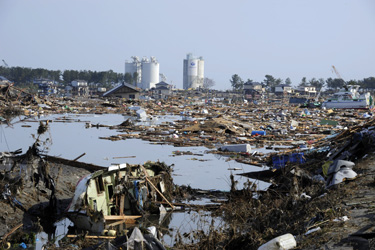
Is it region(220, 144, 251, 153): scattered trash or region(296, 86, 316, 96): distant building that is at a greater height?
region(296, 86, 316, 96): distant building

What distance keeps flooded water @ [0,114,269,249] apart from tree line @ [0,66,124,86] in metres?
77.7

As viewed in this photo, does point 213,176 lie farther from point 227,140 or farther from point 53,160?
point 227,140

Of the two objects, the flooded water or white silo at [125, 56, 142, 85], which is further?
white silo at [125, 56, 142, 85]

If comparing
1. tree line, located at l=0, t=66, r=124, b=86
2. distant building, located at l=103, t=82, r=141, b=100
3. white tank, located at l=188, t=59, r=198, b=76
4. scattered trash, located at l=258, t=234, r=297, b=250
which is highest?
white tank, located at l=188, t=59, r=198, b=76

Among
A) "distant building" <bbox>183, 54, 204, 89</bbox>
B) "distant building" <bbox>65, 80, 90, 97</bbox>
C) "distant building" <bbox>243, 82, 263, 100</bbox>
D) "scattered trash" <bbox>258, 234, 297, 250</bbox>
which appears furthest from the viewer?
"distant building" <bbox>183, 54, 204, 89</bbox>

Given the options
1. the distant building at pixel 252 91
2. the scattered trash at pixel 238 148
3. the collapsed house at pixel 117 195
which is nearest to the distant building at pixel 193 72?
the distant building at pixel 252 91

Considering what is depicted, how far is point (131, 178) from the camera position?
10820 millimetres

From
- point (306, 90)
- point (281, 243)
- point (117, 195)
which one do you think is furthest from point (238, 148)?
point (306, 90)

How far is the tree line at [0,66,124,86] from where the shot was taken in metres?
103

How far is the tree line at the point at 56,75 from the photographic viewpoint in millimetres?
103438

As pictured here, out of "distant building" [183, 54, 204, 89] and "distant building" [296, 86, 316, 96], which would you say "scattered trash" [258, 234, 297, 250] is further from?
"distant building" [183, 54, 204, 89]

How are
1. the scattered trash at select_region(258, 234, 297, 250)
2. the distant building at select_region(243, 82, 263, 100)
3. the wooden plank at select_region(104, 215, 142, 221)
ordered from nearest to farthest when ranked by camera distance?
the scattered trash at select_region(258, 234, 297, 250) → the wooden plank at select_region(104, 215, 142, 221) → the distant building at select_region(243, 82, 263, 100)

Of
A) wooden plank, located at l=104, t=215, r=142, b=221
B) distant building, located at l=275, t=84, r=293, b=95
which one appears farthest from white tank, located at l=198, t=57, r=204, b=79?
wooden plank, located at l=104, t=215, r=142, b=221

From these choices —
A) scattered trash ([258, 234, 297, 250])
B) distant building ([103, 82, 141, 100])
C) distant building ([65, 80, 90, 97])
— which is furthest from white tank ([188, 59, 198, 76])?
scattered trash ([258, 234, 297, 250])
